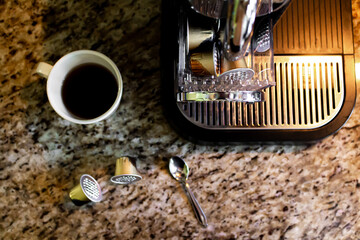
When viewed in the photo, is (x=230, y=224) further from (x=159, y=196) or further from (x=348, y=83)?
(x=348, y=83)

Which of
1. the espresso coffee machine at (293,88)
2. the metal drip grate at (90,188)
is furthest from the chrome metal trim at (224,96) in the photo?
the metal drip grate at (90,188)

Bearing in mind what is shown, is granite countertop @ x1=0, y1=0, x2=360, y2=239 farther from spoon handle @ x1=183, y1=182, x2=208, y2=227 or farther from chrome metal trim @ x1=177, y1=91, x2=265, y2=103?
chrome metal trim @ x1=177, y1=91, x2=265, y2=103

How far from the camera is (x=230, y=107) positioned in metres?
0.64

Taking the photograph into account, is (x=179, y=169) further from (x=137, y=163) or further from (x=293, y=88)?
(x=293, y=88)

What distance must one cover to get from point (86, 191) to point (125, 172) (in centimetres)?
9

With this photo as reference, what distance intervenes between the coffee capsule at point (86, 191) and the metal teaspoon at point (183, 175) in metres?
0.16

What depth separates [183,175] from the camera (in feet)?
2.23

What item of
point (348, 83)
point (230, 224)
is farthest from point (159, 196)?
point (348, 83)

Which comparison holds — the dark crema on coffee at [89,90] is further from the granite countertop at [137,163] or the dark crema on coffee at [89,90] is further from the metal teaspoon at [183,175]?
the metal teaspoon at [183,175]

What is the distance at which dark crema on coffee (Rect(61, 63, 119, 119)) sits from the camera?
0.63 m

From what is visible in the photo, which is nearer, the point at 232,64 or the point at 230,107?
the point at 232,64

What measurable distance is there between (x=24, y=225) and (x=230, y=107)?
1.67 ft

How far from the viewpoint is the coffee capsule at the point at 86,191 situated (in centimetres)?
65

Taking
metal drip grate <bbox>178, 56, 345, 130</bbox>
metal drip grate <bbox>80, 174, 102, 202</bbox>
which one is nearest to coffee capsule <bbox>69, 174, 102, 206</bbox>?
metal drip grate <bbox>80, 174, 102, 202</bbox>
